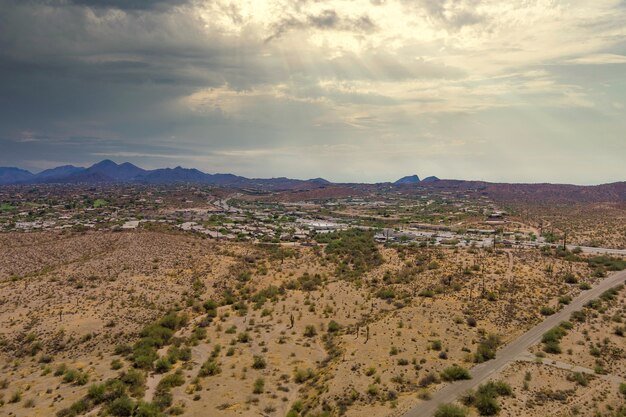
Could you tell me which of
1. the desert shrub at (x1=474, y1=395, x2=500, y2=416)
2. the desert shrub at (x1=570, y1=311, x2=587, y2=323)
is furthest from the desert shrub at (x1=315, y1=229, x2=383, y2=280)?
the desert shrub at (x1=474, y1=395, x2=500, y2=416)

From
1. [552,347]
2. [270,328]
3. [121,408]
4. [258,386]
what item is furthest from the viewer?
[270,328]

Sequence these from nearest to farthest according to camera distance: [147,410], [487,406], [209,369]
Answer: [487,406] → [147,410] → [209,369]

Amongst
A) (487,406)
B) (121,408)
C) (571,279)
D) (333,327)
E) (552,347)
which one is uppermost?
(571,279)

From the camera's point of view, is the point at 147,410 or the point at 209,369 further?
the point at 209,369

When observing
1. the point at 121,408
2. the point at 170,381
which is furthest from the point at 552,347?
the point at 121,408

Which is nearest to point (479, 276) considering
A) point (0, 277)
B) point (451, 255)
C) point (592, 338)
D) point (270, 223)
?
point (451, 255)

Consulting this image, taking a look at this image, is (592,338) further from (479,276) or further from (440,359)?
(479,276)

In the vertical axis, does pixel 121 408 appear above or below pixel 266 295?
below

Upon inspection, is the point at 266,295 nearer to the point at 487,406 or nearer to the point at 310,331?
the point at 310,331
